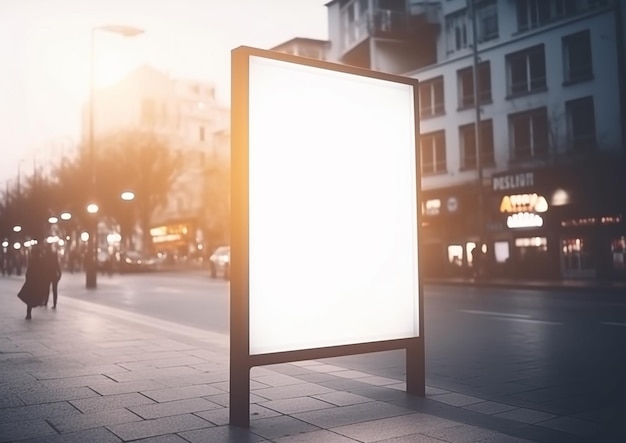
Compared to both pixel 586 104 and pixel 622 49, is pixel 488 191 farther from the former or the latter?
pixel 622 49

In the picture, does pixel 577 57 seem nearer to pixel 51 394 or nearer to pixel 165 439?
pixel 51 394

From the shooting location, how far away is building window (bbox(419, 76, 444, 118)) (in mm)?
36650

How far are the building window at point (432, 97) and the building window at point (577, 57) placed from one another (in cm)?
784

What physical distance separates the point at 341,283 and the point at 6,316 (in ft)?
40.5

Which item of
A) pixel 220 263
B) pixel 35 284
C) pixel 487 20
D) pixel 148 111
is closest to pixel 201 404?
pixel 35 284

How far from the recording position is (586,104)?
29.2m

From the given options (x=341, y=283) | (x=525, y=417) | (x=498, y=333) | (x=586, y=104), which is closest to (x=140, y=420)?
(x=341, y=283)

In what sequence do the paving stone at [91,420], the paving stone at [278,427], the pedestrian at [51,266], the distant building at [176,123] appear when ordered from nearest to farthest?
the paving stone at [278,427] < the paving stone at [91,420] < the pedestrian at [51,266] < the distant building at [176,123]

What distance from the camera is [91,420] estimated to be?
5.23 m

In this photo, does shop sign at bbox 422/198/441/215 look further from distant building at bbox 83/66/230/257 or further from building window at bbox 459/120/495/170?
distant building at bbox 83/66/230/257

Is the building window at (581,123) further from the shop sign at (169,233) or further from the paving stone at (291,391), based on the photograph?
the shop sign at (169,233)

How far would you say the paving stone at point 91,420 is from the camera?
16.5 feet

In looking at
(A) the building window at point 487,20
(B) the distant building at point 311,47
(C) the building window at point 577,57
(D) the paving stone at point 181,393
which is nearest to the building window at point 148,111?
(B) the distant building at point 311,47

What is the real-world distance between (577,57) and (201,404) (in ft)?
95.4
